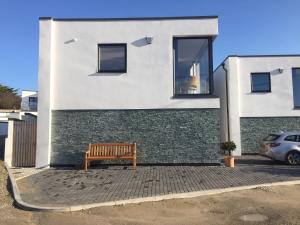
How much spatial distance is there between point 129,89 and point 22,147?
488 cm

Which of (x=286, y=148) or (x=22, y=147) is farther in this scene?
(x=286, y=148)

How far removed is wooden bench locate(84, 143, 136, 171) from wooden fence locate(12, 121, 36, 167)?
2.39m

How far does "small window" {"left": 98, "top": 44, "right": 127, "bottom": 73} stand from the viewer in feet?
49.4

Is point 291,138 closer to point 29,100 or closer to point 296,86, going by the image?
point 296,86

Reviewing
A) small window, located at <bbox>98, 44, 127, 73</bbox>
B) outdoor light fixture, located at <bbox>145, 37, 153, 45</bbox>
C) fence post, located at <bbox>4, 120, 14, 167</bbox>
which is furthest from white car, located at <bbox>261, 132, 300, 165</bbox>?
fence post, located at <bbox>4, 120, 14, 167</bbox>

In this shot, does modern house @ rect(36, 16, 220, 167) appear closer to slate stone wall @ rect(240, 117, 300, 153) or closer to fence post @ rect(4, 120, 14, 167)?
fence post @ rect(4, 120, 14, 167)

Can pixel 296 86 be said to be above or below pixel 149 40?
below

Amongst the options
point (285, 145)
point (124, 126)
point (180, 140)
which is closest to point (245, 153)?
point (285, 145)

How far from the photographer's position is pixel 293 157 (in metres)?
15.9

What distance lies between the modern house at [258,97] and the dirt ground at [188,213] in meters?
11.6

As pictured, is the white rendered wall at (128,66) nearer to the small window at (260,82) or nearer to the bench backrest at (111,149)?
the bench backrest at (111,149)

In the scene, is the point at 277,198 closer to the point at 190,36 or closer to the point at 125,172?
the point at 125,172

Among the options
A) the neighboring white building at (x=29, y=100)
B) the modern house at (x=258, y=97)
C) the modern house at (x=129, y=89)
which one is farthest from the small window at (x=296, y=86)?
the neighboring white building at (x=29, y=100)

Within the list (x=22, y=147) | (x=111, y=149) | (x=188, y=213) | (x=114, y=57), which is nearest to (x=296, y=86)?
(x=114, y=57)
